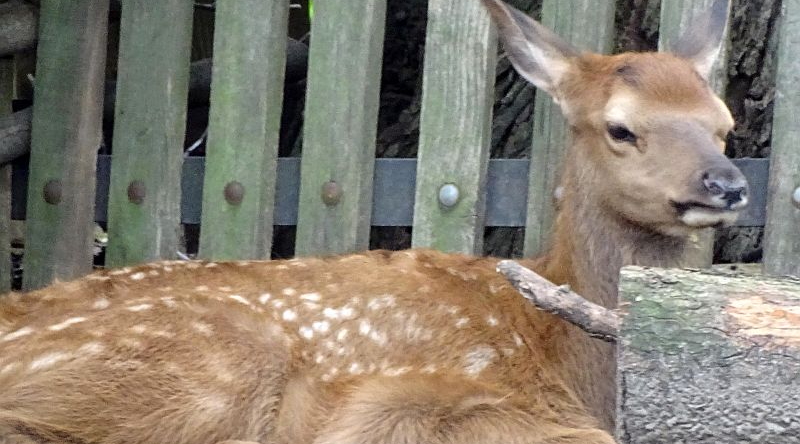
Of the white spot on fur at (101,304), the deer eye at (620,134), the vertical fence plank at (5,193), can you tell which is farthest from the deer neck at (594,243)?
the vertical fence plank at (5,193)

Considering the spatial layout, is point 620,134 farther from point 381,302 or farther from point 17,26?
point 17,26

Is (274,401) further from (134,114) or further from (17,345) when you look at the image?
(134,114)

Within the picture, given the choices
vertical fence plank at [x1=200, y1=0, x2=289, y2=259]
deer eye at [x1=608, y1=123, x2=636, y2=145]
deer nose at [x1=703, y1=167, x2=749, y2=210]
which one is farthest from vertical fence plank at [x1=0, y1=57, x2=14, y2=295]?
deer nose at [x1=703, y1=167, x2=749, y2=210]

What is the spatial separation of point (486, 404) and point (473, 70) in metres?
1.55

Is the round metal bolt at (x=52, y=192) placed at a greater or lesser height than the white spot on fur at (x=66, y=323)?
greater

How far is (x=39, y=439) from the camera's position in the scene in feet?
13.5

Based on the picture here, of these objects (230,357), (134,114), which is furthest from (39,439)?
(134,114)

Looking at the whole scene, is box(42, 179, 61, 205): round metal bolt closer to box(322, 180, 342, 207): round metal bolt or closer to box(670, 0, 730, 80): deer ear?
box(322, 180, 342, 207): round metal bolt

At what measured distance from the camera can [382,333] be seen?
4.71m

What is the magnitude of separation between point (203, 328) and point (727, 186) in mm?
1892

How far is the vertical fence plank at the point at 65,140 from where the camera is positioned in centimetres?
586

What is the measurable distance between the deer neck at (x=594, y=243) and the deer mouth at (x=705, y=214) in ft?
0.77

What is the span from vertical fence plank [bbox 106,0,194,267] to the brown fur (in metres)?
0.85

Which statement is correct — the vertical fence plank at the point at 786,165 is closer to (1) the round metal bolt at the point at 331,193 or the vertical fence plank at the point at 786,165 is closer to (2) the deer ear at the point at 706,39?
(2) the deer ear at the point at 706,39
